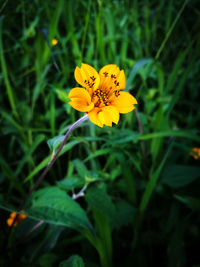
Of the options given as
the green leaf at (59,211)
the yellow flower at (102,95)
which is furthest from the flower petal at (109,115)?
the green leaf at (59,211)

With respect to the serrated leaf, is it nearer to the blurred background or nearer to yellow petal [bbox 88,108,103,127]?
the blurred background

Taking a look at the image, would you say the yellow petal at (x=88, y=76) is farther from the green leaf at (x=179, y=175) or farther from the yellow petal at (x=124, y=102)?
the green leaf at (x=179, y=175)

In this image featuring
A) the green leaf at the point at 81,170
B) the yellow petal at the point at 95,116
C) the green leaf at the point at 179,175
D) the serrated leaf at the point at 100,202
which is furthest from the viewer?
the green leaf at the point at 179,175

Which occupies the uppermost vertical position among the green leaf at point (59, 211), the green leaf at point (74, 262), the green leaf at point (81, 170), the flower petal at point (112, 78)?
the flower petal at point (112, 78)

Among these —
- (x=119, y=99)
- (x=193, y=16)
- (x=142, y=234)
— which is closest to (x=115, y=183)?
(x=142, y=234)

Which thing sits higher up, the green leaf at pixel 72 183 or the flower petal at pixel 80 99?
the flower petal at pixel 80 99

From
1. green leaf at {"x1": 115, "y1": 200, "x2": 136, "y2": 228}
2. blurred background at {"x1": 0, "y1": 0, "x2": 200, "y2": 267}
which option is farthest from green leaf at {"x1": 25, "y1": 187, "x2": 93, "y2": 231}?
green leaf at {"x1": 115, "y1": 200, "x2": 136, "y2": 228}

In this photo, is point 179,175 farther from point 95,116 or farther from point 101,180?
point 95,116
